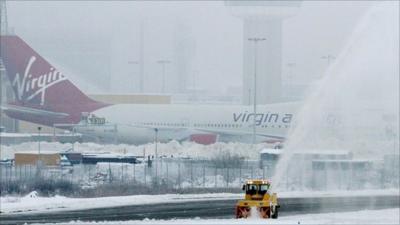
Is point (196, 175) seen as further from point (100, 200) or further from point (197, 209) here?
point (197, 209)

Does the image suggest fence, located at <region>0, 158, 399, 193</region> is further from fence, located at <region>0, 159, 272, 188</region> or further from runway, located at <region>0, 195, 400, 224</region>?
runway, located at <region>0, 195, 400, 224</region>

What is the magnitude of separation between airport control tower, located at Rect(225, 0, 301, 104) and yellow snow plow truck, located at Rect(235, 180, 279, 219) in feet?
331

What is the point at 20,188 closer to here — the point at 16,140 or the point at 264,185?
the point at 264,185

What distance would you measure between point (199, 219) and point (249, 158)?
2779cm

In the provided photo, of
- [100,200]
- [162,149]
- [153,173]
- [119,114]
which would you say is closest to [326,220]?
[100,200]

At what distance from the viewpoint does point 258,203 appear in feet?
103

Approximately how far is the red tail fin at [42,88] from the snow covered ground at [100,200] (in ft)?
121

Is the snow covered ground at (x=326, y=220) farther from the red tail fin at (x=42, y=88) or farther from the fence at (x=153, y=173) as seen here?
the red tail fin at (x=42, y=88)

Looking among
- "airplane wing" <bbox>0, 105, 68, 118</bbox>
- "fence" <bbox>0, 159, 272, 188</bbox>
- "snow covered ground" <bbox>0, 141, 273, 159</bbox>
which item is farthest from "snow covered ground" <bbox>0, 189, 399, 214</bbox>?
"airplane wing" <bbox>0, 105, 68, 118</bbox>

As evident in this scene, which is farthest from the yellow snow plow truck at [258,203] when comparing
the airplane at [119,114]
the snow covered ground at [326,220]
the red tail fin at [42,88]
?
the red tail fin at [42,88]

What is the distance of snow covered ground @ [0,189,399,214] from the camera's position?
122 feet

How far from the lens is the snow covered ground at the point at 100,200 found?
37.2m

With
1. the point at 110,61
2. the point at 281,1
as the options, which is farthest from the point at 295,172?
the point at 110,61

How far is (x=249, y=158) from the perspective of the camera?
60.6 meters
